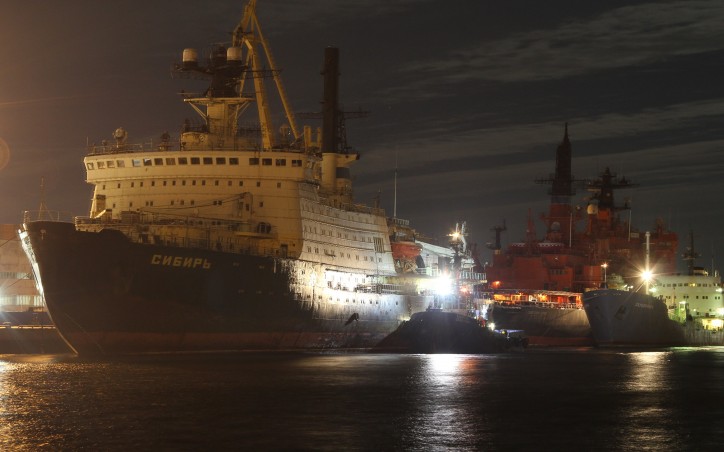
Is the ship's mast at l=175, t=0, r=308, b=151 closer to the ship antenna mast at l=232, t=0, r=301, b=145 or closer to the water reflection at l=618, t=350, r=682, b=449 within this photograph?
the ship antenna mast at l=232, t=0, r=301, b=145

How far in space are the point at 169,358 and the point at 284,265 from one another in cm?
707

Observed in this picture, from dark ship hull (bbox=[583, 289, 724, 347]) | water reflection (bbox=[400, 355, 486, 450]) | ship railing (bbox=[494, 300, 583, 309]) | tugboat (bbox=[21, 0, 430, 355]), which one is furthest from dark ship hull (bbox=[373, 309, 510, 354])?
ship railing (bbox=[494, 300, 583, 309])

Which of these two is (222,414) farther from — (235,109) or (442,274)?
(442,274)

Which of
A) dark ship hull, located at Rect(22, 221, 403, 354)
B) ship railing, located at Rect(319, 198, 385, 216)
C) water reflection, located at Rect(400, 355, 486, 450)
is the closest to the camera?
water reflection, located at Rect(400, 355, 486, 450)

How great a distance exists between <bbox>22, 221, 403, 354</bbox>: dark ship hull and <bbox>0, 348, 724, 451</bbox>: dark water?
1.13 metres

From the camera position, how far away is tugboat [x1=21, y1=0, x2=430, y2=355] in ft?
141

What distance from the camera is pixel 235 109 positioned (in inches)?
2090

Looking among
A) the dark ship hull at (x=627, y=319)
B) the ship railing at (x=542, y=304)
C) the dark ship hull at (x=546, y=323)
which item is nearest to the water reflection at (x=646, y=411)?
the dark ship hull at (x=627, y=319)

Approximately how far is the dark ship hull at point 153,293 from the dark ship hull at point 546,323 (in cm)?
2990

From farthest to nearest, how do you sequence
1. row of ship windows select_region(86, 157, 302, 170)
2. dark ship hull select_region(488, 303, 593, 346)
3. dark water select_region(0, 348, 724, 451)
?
dark ship hull select_region(488, 303, 593, 346)
row of ship windows select_region(86, 157, 302, 170)
dark water select_region(0, 348, 724, 451)

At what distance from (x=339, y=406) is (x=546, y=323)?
4951 cm

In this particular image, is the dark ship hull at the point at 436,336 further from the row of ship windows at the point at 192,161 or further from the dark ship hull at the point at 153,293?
the row of ship windows at the point at 192,161

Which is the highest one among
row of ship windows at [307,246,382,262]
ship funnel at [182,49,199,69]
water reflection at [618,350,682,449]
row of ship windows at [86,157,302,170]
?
ship funnel at [182,49,199,69]

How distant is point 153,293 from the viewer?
43.5 m
